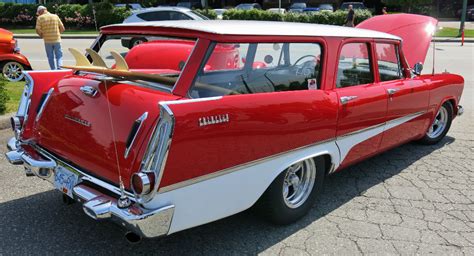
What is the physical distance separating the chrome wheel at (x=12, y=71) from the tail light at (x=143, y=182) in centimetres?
816

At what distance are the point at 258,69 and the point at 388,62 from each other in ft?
6.03

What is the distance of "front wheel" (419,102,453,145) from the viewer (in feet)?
18.2

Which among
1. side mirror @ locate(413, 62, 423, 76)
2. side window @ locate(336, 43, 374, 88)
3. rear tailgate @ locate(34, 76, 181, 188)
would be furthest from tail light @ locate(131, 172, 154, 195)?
side mirror @ locate(413, 62, 423, 76)

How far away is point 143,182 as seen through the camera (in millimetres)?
2445

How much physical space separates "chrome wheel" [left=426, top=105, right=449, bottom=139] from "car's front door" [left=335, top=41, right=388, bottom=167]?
1.83m

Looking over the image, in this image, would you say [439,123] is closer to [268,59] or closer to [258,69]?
[268,59]

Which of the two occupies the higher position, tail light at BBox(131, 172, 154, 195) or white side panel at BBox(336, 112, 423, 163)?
tail light at BBox(131, 172, 154, 195)

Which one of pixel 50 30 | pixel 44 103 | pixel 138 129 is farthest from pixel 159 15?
pixel 138 129

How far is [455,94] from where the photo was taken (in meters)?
5.54

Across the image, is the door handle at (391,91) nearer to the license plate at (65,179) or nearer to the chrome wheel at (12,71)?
the license plate at (65,179)

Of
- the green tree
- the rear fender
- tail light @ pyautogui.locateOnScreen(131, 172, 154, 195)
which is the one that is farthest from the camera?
the green tree

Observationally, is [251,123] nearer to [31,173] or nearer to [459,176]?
[31,173]

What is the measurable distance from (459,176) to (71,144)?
3901mm

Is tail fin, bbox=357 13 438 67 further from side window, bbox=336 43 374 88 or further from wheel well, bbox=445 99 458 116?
side window, bbox=336 43 374 88
